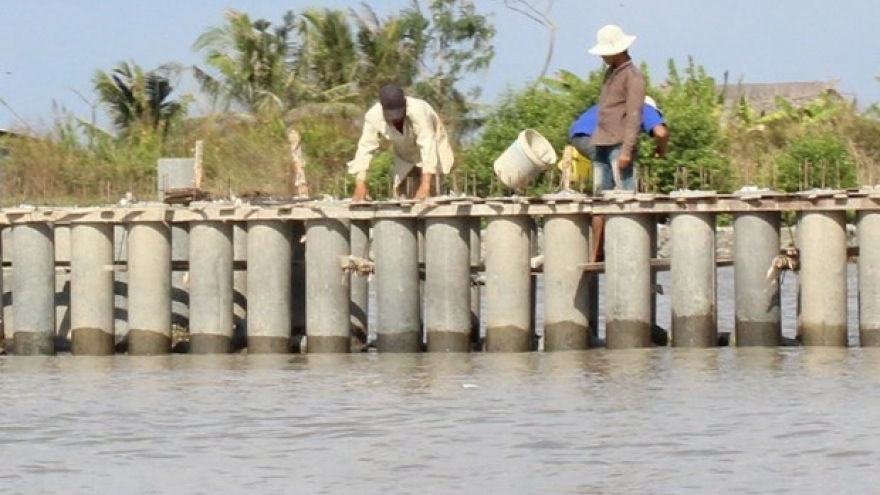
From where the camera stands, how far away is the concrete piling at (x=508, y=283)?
585 inches

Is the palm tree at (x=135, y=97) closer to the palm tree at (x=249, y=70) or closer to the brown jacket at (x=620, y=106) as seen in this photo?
the palm tree at (x=249, y=70)

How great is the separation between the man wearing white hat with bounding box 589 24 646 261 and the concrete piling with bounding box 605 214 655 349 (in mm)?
365

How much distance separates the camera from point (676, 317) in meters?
14.7

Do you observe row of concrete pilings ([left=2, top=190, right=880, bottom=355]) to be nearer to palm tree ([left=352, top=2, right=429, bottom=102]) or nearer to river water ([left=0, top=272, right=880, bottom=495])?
river water ([left=0, top=272, right=880, bottom=495])

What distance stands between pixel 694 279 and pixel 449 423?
3235 mm

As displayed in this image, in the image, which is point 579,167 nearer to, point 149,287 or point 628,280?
point 628,280

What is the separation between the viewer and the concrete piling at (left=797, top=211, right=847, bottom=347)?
1434 cm

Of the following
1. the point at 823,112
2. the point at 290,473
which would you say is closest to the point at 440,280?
the point at 290,473

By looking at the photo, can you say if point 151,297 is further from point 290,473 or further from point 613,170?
point 290,473

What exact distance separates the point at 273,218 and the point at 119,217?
1116mm

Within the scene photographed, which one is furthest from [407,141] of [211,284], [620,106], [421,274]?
[211,284]

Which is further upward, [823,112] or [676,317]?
[823,112]

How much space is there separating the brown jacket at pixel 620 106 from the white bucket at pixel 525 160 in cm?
134

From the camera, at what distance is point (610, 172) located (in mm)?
15156
